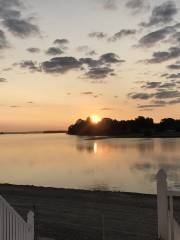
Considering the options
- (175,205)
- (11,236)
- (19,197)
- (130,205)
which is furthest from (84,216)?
(11,236)

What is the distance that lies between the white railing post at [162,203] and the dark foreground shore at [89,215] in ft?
17.4

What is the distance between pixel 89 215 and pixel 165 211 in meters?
9.17

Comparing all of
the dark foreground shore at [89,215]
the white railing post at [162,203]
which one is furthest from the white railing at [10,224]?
the dark foreground shore at [89,215]

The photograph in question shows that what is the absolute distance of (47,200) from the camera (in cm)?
1872

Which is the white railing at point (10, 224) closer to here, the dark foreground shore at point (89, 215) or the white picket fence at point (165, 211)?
the white picket fence at point (165, 211)

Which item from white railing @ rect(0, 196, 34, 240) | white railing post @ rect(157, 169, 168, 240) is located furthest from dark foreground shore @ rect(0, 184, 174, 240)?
white railing post @ rect(157, 169, 168, 240)

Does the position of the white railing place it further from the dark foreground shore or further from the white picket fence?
the dark foreground shore

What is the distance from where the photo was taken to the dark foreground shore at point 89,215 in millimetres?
11914

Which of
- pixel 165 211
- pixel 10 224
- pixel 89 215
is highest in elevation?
pixel 165 211

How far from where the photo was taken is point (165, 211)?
5.84 m

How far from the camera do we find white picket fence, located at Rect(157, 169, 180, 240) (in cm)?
571

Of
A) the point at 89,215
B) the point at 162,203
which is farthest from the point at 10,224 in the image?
the point at 89,215

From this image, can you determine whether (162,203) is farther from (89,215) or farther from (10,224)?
(89,215)

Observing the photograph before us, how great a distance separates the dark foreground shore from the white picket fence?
5314 millimetres
